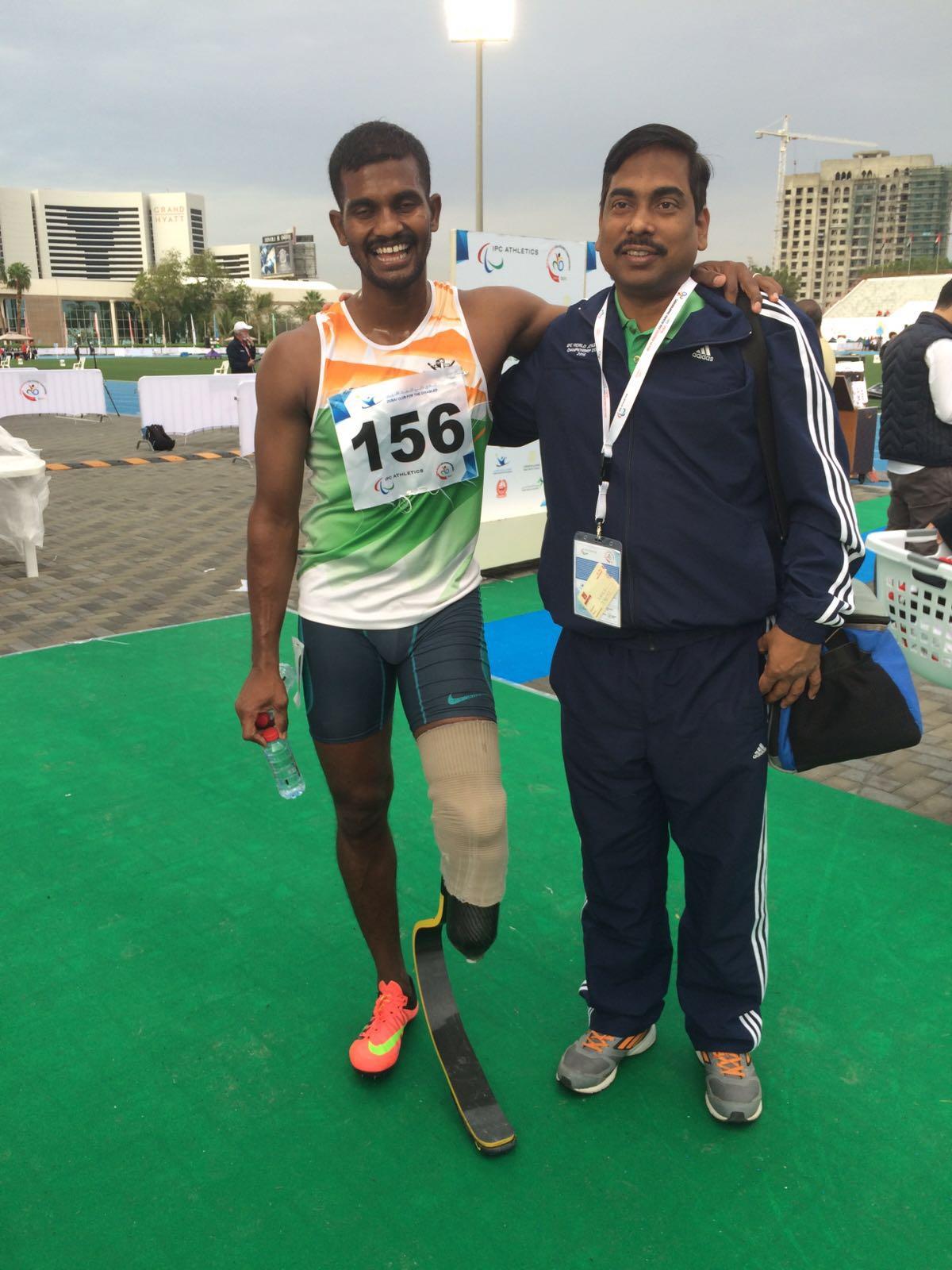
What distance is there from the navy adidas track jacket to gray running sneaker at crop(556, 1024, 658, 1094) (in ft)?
3.55

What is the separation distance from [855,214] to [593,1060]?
663 feet

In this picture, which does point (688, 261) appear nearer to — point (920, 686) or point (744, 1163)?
point (744, 1163)

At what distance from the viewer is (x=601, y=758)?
2.30m

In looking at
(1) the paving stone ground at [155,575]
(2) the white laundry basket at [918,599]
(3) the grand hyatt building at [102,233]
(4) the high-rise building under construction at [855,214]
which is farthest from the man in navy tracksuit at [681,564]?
(4) the high-rise building under construction at [855,214]

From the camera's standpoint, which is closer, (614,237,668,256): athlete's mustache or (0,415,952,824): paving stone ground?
(614,237,668,256): athlete's mustache

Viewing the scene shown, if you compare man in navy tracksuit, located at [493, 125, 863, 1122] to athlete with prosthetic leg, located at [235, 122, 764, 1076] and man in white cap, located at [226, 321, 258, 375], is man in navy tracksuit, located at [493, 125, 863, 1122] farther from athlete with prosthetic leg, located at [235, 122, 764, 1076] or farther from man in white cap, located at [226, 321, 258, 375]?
man in white cap, located at [226, 321, 258, 375]

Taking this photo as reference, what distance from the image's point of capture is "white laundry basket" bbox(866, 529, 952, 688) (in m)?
3.20

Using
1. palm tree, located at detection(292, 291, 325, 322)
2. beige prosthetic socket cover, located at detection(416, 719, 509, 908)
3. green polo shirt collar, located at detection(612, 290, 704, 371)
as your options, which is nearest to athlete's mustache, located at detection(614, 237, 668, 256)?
green polo shirt collar, located at detection(612, 290, 704, 371)

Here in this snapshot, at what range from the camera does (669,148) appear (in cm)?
204

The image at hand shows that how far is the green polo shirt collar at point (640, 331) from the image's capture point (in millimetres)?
2057

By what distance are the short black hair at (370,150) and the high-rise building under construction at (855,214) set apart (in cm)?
19118

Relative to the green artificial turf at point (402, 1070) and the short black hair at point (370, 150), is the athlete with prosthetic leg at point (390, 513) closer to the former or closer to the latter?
the short black hair at point (370, 150)

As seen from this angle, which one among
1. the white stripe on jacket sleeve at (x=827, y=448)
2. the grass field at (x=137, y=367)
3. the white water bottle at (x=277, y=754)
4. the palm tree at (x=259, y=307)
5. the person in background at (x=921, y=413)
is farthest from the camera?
the palm tree at (x=259, y=307)

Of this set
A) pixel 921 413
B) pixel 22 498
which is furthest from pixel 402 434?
pixel 22 498
